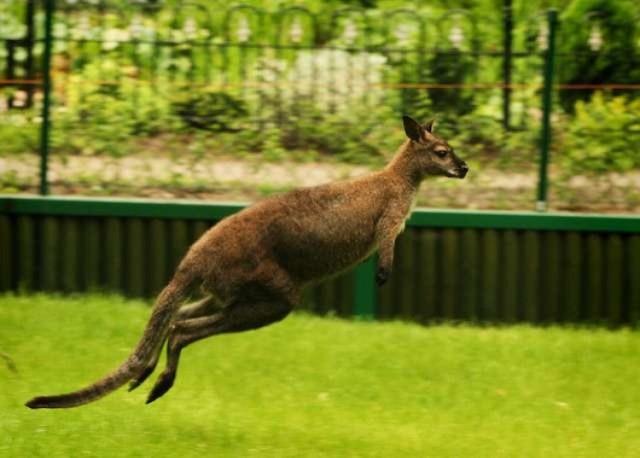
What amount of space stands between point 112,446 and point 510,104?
5.74 metres

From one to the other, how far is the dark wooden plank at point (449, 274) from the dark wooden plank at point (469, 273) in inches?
1.9

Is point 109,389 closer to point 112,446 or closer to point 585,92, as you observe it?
point 112,446

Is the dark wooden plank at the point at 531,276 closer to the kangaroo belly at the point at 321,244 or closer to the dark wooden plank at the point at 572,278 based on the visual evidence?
the dark wooden plank at the point at 572,278

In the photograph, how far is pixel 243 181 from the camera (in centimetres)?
1248

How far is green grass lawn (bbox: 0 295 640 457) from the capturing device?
8.45 meters

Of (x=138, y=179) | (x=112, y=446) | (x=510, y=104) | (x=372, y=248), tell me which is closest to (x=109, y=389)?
(x=112, y=446)

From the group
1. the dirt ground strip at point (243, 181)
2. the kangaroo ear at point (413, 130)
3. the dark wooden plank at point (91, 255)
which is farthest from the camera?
the dirt ground strip at point (243, 181)

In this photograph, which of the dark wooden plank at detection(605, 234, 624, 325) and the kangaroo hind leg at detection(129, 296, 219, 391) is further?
the dark wooden plank at detection(605, 234, 624, 325)

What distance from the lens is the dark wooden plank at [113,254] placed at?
12008 mm

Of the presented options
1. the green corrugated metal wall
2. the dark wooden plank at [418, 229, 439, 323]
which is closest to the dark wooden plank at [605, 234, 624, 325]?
the green corrugated metal wall

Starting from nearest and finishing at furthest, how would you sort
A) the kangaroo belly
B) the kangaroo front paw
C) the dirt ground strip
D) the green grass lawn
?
the kangaroo front paw → the kangaroo belly → the green grass lawn → the dirt ground strip

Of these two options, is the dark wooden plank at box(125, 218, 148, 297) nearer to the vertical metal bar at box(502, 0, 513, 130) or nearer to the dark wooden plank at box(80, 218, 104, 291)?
the dark wooden plank at box(80, 218, 104, 291)

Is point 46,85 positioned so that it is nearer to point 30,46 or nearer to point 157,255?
point 30,46

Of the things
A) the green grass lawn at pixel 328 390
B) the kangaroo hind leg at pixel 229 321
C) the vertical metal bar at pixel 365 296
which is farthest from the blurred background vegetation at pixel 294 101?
the kangaroo hind leg at pixel 229 321
